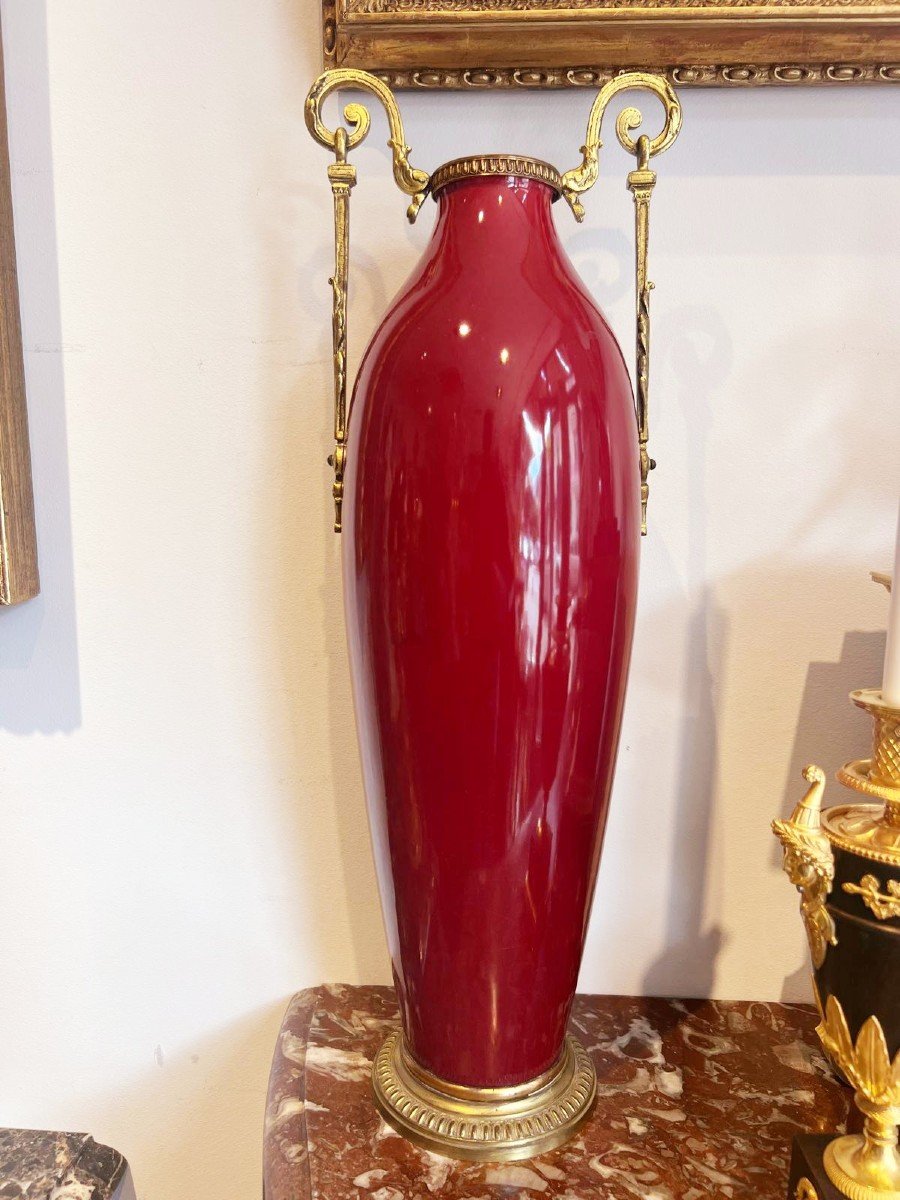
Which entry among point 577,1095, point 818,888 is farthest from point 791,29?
point 577,1095

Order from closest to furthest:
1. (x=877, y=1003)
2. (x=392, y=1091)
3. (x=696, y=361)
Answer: (x=877, y=1003) < (x=392, y=1091) < (x=696, y=361)

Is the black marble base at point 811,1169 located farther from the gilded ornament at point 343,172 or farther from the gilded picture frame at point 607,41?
the gilded picture frame at point 607,41

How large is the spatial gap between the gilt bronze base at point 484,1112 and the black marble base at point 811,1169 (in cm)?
14

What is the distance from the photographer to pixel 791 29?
604 mm

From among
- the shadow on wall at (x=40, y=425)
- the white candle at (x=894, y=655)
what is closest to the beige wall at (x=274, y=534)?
the shadow on wall at (x=40, y=425)

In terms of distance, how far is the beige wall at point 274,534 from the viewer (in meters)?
0.65

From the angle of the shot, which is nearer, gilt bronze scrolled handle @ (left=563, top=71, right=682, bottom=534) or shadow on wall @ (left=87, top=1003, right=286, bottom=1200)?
gilt bronze scrolled handle @ (left=563, top=71, right=682, bottom=534)

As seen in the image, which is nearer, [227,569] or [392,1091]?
[392,1091]

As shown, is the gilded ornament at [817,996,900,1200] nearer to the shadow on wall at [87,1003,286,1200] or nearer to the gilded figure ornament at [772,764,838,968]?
the gilded figure ornament at [772,764,838,968]

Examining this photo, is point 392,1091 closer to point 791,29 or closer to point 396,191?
point 396,191

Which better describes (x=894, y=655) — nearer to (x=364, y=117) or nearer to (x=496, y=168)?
(x=496, y=168)

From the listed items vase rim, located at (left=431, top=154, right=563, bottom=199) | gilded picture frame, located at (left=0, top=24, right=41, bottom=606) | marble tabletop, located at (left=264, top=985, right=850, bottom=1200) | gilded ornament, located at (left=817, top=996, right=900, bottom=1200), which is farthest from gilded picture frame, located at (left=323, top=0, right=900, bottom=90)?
marble tabletop, located at (left=264, top=985, right=850, bottom=1200)

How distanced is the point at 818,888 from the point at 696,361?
1.39ft

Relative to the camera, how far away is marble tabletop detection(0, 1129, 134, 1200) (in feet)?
2.32
